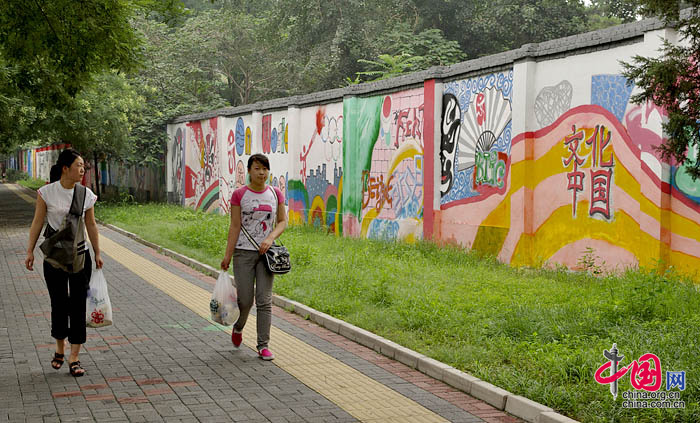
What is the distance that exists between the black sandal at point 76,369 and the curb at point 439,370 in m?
2.89

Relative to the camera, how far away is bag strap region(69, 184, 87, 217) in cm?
695

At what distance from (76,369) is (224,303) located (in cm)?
150

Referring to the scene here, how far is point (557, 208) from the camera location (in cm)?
1159

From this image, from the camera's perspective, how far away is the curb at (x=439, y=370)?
5594mm

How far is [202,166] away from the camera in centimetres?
2834

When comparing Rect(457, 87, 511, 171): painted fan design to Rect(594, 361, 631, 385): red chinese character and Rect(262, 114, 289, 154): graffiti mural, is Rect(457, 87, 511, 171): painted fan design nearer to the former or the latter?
Rect(594, 361, 631, 385): red chinese character

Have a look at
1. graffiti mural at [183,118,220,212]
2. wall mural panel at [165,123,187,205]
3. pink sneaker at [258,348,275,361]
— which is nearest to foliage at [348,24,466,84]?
graffiti mural at [183,118,220,212]

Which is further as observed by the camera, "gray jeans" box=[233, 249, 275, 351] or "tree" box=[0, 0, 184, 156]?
"tree" box=[0, 0, 184, 156]

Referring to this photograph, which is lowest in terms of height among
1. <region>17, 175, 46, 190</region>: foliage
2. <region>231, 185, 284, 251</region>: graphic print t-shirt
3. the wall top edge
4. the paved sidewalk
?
<region>17, 175, 46, 190</region>: foliage

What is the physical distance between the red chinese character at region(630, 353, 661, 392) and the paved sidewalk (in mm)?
1050

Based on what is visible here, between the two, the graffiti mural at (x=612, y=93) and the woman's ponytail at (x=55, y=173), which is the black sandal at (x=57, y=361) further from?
the graffiti mural at (x=612, y=93)

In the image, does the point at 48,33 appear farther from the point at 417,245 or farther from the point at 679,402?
the point at 679,402

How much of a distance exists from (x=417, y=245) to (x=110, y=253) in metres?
7.33

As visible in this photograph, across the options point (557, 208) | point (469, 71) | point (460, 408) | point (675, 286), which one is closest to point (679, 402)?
point (460, 408)
